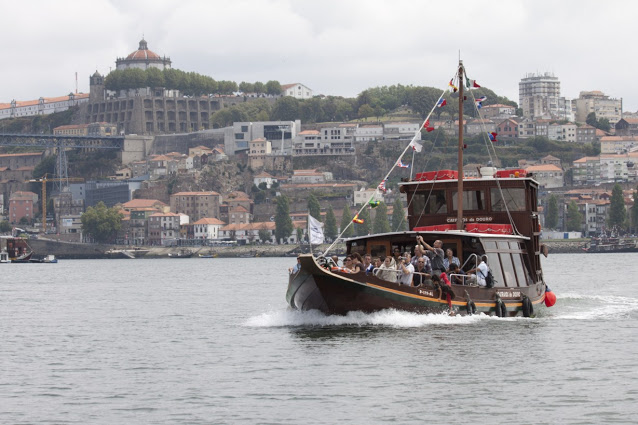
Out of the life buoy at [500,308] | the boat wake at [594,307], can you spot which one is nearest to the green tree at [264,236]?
the boat wake at [594,307]

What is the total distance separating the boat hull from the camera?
1297 inches

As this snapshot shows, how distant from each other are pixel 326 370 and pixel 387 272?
19.3 feet

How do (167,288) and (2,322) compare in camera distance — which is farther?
(167,288)

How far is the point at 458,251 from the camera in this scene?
1409 inches

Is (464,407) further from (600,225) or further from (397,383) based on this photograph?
(600,225)

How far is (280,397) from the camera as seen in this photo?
25.3m

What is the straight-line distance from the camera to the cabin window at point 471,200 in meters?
38.4

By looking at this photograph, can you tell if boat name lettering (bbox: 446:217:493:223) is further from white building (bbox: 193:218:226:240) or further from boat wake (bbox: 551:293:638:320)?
white building (bbox: 193:218:226:240)

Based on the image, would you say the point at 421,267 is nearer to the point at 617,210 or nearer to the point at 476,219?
the point at 476,219

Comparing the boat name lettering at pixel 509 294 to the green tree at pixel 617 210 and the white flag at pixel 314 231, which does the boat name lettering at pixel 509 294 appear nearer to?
the white flag at pixel 314 231

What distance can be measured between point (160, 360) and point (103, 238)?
15972 cm

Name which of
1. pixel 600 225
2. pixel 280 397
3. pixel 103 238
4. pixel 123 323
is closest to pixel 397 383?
pixel 280 397

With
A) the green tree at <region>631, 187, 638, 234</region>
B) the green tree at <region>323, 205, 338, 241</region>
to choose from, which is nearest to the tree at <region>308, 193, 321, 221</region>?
the green tree at <region>323, 205, 338, 241</region>

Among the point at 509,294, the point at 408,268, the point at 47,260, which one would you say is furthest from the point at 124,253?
the point at 408,268
